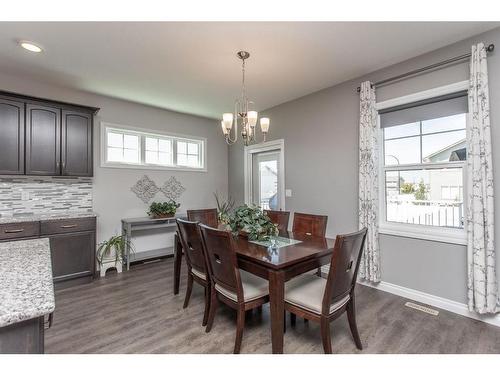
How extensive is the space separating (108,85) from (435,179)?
14.0 feet

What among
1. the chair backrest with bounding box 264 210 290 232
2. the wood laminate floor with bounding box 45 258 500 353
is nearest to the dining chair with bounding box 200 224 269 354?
the wood laminate floor with bounding box 45 258 500 353

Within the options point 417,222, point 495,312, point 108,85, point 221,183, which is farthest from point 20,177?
point 495,312

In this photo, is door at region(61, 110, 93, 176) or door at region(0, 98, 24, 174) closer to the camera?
door at region(0, 98, 24, 174)

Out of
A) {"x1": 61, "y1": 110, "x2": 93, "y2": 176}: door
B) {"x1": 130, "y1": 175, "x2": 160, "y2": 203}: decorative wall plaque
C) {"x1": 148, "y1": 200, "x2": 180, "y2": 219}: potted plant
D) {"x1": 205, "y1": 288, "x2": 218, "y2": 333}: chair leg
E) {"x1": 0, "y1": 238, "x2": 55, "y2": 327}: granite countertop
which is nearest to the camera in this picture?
{"x1": 0, "y1": 238, "x2": 55, "y2": 327}: granite countertop

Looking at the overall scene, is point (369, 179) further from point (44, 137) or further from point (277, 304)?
point (44, 137)

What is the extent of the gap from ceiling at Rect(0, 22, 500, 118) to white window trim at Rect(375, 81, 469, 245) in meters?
0.45

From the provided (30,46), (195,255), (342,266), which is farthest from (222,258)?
(30,46)

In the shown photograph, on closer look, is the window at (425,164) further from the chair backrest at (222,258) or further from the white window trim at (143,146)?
the white window trim at (143,146)

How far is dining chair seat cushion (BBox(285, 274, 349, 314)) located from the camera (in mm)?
1795

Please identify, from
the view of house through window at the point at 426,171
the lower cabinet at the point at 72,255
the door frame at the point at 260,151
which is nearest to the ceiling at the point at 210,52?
the view of house through window at the point at 426,171

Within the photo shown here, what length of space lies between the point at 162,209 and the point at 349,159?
300 cm

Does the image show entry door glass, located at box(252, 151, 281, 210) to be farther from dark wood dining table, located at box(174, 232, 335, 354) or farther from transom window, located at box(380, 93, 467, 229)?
dark wood dining table, located at box(174, 232, 335, 354)

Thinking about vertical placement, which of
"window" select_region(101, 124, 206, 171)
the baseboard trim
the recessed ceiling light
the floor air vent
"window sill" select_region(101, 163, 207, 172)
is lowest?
the floor air vent

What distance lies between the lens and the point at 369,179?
306 cm
